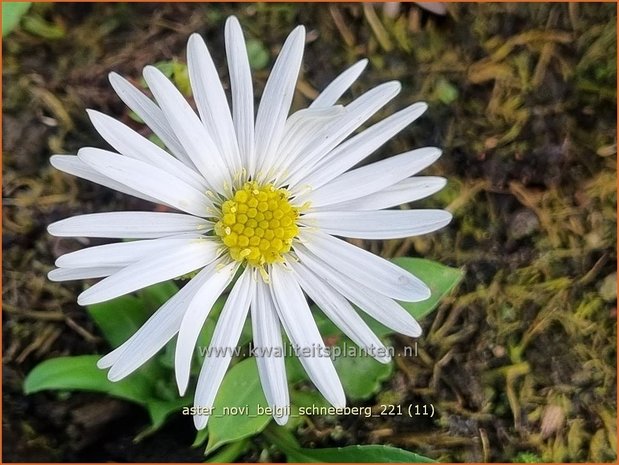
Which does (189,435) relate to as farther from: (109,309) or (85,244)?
(85,244)

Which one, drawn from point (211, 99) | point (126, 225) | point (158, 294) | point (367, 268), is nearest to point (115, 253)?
point (126, 225)

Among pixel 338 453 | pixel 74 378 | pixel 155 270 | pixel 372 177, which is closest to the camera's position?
pixel 155 270

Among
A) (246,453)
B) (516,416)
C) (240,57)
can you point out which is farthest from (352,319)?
(516,416)

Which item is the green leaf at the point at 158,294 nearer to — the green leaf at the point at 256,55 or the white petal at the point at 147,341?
the white petal at the point at 147,341

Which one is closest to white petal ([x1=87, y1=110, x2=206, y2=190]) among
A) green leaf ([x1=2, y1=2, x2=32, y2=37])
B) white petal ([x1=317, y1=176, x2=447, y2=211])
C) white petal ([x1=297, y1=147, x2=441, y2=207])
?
white petal ([x1=297, y1=147, x2=441, y2=207])

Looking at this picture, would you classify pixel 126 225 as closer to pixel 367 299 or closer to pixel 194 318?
pixel 194 318

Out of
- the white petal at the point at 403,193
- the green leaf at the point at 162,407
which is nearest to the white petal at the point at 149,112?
the white petal at the point at 403,193

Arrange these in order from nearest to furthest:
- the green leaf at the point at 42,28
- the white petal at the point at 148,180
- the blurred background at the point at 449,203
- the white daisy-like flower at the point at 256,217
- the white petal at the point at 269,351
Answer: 1. the white petal at the point at 148,180
2. the white daisy-like flower at the point at 256,217
3. the white petal at the point at 269,351
4. the blurred background at the point at 449,203
5. the green leaf at the point at 42,28
